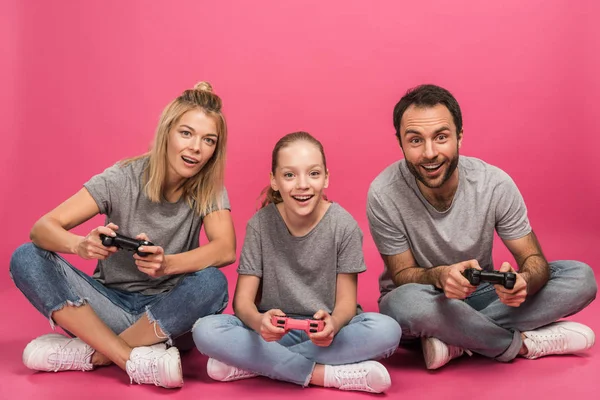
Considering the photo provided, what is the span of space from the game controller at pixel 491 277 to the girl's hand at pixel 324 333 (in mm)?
502

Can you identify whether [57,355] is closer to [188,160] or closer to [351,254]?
[188,160]

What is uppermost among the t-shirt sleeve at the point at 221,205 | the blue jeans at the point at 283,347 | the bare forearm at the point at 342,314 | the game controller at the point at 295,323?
the t-shirt sleeve at the point at 221,205

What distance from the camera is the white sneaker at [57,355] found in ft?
9.85

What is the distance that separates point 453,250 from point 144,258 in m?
1.18

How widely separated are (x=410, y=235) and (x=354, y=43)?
2.00 metres

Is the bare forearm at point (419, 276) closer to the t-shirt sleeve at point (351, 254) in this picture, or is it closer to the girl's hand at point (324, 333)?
the t-shirt sleeve at point (351, 254)

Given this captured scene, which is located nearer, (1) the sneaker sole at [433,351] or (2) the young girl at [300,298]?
(2) the young girl at [300,298]

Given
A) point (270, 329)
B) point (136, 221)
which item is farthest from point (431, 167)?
point (136, 221)

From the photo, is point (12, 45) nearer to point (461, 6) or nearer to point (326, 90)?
point (326, 90)

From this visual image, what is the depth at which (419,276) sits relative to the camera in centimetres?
313

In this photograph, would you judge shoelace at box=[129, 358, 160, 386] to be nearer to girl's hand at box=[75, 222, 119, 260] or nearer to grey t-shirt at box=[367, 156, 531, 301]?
girl's hand at box=[75, 222, 119, 260]

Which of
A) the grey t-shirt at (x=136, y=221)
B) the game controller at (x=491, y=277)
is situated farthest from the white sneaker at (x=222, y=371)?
the game controller at (x=491, y=277)

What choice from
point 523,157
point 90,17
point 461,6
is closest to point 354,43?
point 461,6

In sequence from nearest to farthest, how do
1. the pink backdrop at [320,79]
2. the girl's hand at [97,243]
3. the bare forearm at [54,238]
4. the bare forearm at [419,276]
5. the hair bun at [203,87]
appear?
1. the girl's hand at [97,243]
2. the bare forearm at [54,238]
3. the bare forearm at [419,276]
4. the hair bun at [203,87]
5. the pink backdrop at [320,79]
